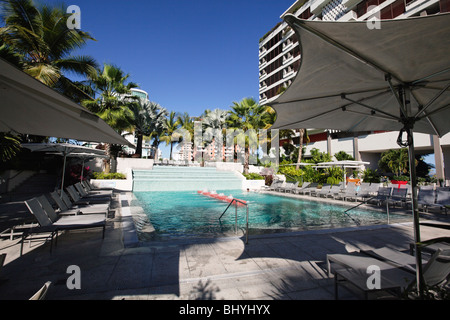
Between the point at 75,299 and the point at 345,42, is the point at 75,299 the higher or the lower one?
the lower one

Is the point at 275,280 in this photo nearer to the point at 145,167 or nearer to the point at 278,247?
the point at 278,247

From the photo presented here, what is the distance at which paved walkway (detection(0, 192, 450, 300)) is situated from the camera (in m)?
2.74

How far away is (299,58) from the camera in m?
12.5

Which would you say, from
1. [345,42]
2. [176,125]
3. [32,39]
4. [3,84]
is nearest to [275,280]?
[345,42]

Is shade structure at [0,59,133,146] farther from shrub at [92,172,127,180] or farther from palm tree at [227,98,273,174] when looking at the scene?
palm tree at [227,98,273,174]

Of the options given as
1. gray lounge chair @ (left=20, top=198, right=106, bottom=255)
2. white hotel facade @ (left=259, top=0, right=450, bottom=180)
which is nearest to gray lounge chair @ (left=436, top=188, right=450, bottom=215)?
white hotel facade @ (left=259, top=0, right=450, bottom=180)

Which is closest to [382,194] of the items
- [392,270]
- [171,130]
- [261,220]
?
[261,220]

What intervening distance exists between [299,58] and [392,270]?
40.8 feet

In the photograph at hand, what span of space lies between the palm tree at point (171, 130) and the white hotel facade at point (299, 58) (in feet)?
60.9

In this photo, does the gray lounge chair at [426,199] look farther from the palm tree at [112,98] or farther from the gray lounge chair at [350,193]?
the palm tree at [112,98]

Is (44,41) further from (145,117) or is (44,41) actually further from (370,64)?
(145,117)

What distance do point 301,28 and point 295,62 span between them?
144ft

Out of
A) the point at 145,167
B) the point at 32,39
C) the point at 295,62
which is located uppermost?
the point at 295,62

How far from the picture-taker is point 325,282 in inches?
119
